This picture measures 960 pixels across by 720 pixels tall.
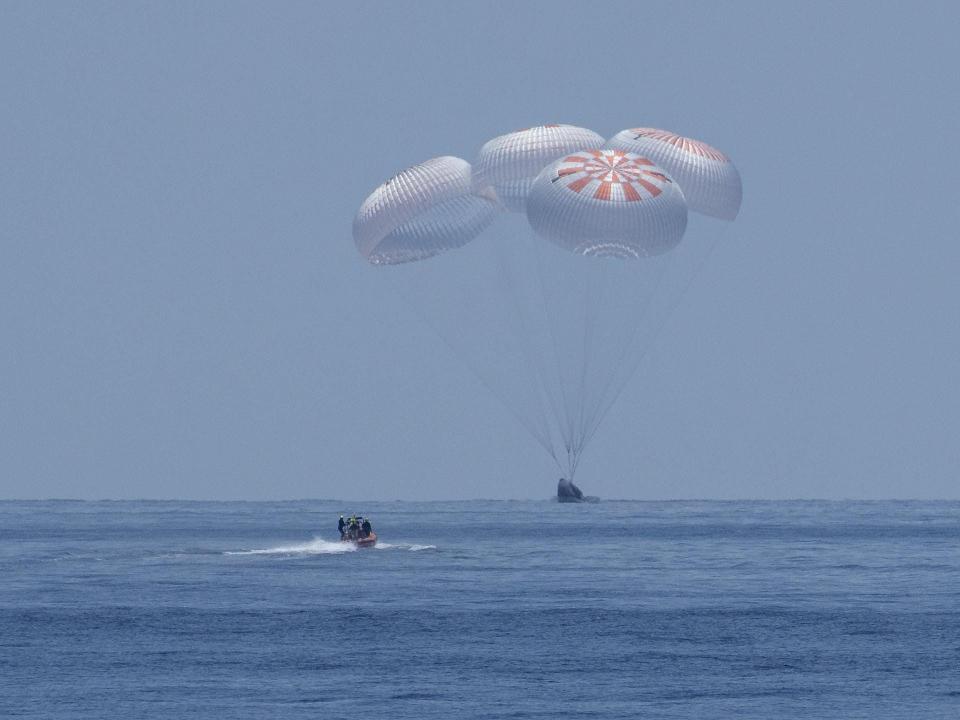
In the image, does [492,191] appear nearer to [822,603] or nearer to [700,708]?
[822,603]

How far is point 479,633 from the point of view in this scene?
4294 cm

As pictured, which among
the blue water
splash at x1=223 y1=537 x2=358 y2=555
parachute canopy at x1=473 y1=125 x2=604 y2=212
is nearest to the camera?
the blue water

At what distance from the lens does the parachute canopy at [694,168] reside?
61.0m

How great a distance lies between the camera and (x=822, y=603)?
49.1m

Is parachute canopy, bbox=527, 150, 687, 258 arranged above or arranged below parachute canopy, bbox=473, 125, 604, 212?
below

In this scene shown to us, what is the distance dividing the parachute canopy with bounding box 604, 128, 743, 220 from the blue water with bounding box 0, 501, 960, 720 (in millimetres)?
12422

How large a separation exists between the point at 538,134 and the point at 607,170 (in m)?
4.69

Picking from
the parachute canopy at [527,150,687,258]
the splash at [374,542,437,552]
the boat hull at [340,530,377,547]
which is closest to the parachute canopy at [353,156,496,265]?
the parachute canopy at [527,150,687,258]

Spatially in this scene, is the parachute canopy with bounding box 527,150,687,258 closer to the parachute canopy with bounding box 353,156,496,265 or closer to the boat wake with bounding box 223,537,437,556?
the parachute canopy with bounding box 353,156,496,265

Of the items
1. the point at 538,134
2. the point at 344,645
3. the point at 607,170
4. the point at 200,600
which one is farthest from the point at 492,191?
the point at 344,645

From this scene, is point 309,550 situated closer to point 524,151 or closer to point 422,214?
point 422,214

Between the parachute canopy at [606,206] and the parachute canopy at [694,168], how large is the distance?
8.77ft

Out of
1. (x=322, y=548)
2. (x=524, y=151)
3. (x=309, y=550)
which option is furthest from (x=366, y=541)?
(x=524, y=151)

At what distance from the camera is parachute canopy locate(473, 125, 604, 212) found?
60.6 metres
